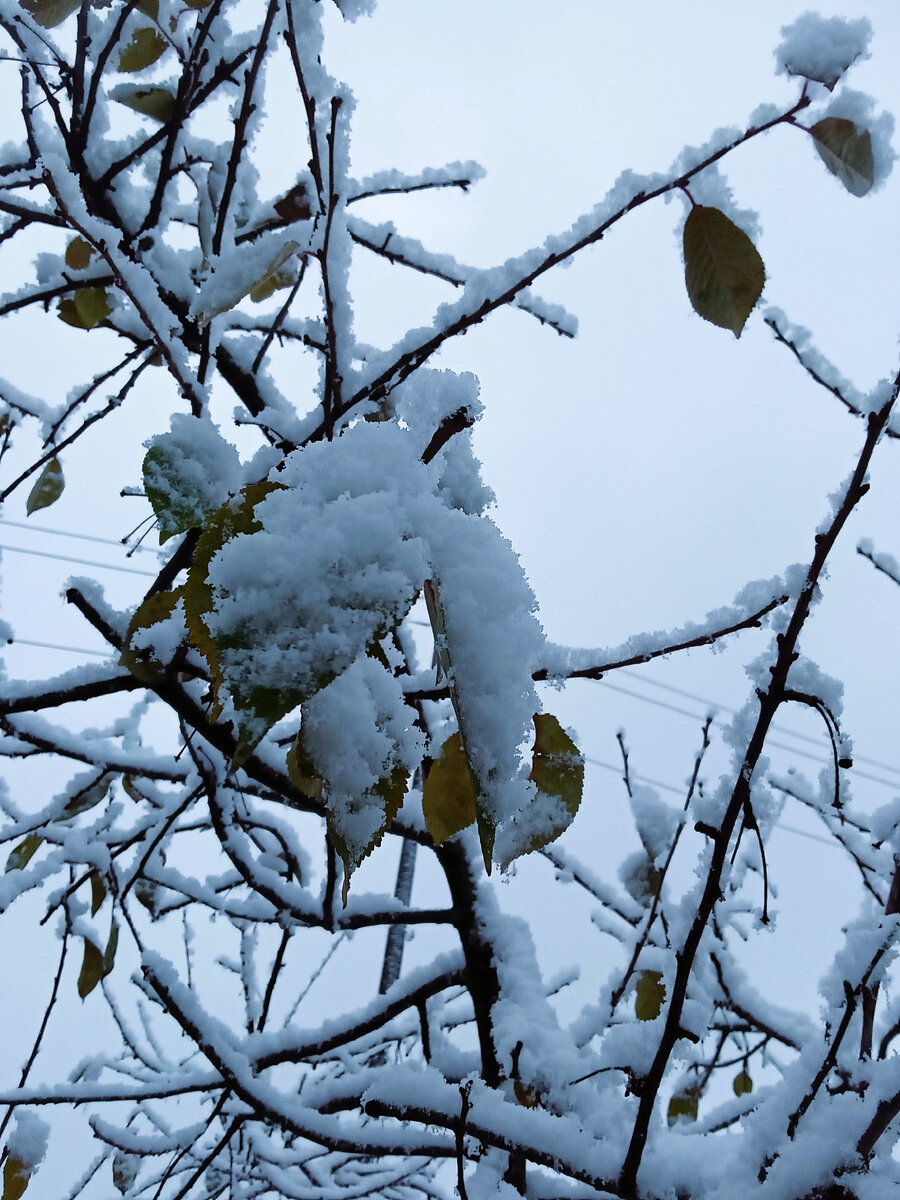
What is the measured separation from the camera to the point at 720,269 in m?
0.61

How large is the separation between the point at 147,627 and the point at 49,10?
793 millimetres

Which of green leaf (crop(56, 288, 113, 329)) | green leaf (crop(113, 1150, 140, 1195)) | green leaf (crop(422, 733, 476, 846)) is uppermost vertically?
green leaf (crop(56, 288, 113, 329))

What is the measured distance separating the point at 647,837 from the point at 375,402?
104 cm

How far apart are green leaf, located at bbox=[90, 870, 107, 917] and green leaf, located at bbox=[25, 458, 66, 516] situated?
0.72 meters

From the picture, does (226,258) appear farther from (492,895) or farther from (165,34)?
(492,895)

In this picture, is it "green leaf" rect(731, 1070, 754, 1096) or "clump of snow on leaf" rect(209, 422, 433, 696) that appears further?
"green leaf" rect(731, 1070, 754, 1096)

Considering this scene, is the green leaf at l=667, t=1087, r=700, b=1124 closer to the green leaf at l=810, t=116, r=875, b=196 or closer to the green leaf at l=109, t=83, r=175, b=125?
the green leaf at l=810, t=116, r=875, b=196

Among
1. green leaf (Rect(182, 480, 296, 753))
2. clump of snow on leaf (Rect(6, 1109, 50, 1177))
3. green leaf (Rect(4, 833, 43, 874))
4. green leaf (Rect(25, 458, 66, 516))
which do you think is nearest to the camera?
green leaf (Rect(182, 480, 296, 753))

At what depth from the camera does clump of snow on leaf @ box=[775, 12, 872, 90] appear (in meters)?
0.62

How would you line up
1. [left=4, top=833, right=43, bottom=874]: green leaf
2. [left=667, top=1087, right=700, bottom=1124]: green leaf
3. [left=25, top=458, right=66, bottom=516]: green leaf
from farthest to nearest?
[left=667, top=1087, right=700, bottom=1124]: green leaf
[left=4, top=833, right=43, bottom=874]: green leaf
[left=25, top=458, right=66, bottom=516]: green leaf

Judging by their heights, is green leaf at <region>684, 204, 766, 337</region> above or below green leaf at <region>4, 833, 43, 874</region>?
above

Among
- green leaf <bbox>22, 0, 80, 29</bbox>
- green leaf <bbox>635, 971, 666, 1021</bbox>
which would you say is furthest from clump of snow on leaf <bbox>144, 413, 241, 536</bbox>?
green leaf <bbox>635, 971, 666, 1021</bbox>

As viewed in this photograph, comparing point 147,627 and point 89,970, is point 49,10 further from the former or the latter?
point 89,970

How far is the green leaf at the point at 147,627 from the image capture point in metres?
0.66
